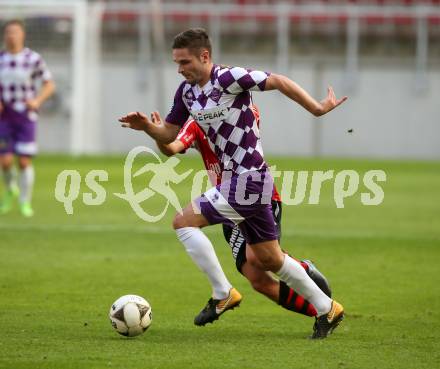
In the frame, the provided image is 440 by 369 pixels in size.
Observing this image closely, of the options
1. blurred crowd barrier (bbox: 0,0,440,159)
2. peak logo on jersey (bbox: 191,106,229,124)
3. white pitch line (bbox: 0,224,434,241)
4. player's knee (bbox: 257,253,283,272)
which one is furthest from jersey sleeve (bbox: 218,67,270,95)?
blurred crowd barrier (bbox: 0,0,440,159)

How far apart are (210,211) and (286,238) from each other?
6.91 meters

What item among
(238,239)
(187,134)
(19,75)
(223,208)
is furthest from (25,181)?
(223,208)

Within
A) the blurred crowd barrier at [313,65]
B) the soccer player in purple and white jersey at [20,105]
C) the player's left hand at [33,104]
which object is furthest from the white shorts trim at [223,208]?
the blurred crowd barrier at [313,65]

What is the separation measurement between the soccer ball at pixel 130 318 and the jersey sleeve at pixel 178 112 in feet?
4.71

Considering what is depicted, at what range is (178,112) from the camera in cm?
808

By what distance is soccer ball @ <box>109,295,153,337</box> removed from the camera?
7.66 metres

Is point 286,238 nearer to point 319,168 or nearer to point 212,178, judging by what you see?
point 212,178

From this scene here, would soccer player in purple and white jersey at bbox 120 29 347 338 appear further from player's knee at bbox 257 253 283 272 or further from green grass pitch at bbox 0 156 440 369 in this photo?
green grass pitch at bbox 0 156 440 369

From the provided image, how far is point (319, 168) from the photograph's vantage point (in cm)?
2880

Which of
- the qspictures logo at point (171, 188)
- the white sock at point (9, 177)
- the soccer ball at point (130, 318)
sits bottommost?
the qspictures logo at point (171, 188)

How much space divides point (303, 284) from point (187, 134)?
1.52 m

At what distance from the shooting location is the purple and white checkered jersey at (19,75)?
Answer: 672 inches

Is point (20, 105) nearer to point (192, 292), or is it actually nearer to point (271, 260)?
point (192, 292)

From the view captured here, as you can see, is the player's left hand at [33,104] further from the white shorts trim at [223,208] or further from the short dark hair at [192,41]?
the white shorts trim at [223,208]
